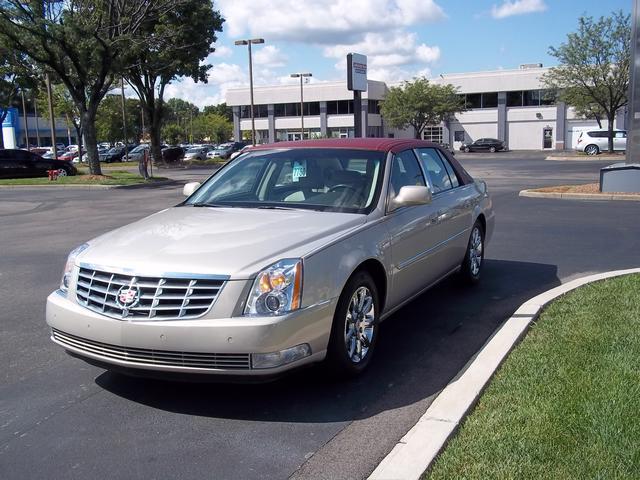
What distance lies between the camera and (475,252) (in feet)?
23.9

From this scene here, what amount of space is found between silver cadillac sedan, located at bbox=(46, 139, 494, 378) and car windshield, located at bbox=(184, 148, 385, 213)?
1 centimetres

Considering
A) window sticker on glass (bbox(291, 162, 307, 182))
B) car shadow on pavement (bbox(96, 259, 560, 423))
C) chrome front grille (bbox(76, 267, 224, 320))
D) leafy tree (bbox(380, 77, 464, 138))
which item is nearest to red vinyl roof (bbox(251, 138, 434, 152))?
window sticker on glass (bbox(291, 162, 307, 182))

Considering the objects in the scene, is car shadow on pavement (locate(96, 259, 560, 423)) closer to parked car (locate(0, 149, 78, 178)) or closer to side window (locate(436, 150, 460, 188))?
side window (locate(436, 150, 460, 188))

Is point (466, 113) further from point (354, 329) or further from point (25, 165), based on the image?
point (354, 329)

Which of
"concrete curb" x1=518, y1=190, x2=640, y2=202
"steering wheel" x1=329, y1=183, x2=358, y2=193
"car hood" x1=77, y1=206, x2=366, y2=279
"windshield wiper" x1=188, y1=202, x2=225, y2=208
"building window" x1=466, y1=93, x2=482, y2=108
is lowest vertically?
"concrete curb" x1=518, y1=190, x2=640, y2=202

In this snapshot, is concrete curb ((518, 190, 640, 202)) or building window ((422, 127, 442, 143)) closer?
concrete curb ((518, 190, 640, 202))

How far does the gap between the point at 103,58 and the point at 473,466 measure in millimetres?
26046

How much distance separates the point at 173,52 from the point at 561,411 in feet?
121

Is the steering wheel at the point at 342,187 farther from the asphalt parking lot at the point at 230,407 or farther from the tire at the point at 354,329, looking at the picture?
the asphalt parking lot at the point at 230,407

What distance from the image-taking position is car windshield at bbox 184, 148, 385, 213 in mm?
5219

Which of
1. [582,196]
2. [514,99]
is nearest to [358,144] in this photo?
[582,196]

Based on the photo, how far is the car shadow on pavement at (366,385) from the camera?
13.6 feet

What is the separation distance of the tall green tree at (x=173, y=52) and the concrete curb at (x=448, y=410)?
28.2 m

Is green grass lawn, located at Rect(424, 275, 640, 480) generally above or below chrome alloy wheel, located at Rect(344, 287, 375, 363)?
below
